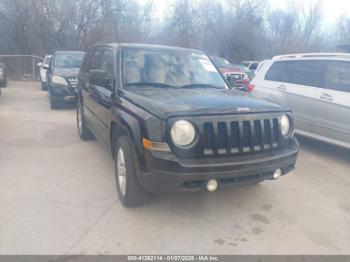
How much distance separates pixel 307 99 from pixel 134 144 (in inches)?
160

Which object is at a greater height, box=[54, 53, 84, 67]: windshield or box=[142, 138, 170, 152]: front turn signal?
box=[54, 53, 84, 67]: windshield

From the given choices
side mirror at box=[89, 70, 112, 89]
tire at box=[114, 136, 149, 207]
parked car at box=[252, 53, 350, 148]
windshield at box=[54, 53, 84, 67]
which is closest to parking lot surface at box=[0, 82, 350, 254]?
tire at box=[114, 136, 149, 207]

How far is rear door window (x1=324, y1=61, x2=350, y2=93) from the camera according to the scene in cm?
569

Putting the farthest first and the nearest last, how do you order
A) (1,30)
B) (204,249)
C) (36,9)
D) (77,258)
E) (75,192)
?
(1,30) < (36,9) < (75,192) < (204,249) < (77,258)

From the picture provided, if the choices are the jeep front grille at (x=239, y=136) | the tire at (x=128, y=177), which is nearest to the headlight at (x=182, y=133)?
the jeep front grille at (x=239, y=136)

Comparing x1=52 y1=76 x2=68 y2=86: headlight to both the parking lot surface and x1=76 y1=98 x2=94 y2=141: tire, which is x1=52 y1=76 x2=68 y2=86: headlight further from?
the parking lot surface

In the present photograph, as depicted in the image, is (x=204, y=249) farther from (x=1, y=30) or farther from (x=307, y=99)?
(x=1, y=30)

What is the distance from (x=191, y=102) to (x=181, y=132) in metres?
0.43

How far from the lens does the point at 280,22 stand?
4572 centimetres

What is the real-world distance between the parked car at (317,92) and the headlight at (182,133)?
3564mm

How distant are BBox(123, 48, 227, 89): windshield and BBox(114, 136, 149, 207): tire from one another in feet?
3.02

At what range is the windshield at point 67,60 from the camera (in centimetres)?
1091

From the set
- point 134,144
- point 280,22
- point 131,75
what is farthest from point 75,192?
point 280,22

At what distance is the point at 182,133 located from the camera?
3.21 meters
